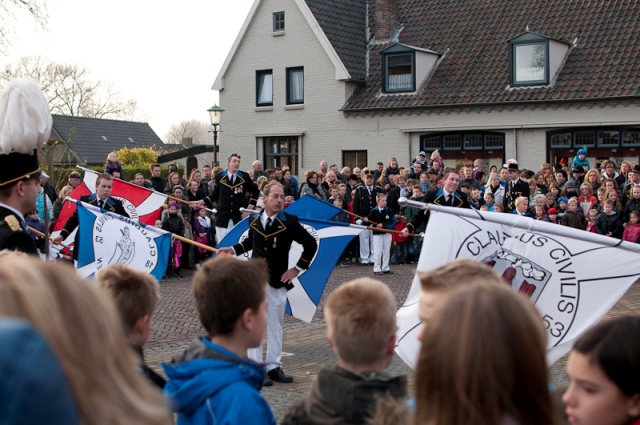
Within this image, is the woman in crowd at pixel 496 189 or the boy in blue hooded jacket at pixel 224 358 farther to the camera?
the woman in crowd at pixel 496 189

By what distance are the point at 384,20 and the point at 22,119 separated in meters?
28.1

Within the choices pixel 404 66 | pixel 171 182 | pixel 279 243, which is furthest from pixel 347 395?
pixel 404 66

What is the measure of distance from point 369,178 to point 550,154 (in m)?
9.93

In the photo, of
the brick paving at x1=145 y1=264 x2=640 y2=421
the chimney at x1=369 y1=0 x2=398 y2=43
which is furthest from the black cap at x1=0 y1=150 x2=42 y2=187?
the chimney at x1=369 y1=0 x2=398 y2=43

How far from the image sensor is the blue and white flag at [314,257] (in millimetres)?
9180

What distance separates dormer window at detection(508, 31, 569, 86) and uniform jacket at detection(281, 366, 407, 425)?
24941 mm

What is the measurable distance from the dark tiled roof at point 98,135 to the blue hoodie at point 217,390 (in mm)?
46590

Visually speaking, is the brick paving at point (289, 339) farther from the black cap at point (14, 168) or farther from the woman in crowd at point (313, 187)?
the woman in crowd at point (313, 187)

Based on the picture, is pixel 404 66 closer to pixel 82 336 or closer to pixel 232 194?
pixel 232 194

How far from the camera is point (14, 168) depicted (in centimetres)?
466

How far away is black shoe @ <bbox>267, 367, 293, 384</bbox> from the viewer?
798cm

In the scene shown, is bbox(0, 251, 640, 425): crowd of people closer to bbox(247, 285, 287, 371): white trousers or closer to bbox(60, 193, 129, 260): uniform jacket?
bbox(247, 285, 287, 371): white trousers

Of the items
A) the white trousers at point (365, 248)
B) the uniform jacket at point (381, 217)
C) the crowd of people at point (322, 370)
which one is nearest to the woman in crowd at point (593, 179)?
the uniform jacket at point (381, 217)

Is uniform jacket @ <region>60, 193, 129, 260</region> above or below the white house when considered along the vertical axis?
below
